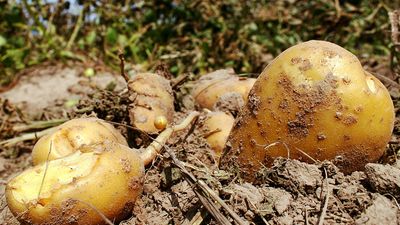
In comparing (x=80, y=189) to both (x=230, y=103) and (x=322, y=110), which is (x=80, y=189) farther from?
(x=230, y=103)

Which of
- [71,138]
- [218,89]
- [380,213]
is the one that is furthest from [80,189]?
[218,89]

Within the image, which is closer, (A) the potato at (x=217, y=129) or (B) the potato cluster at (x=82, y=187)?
(B) the potato cluster at (x=82, y=187)

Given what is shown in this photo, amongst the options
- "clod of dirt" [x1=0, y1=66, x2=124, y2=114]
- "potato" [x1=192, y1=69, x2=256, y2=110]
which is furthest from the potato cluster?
"clod of dirt" [x1=0, y1=66, x2=124, y2=114]

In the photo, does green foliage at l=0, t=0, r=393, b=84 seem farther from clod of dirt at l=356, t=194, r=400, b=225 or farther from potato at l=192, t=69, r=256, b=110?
clod of dirt at l=356, t=194, r=400, b=225

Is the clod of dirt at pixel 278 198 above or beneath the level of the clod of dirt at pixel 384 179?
beneath

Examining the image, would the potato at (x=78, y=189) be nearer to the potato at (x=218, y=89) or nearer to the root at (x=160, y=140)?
the root at (x=160, y=140)

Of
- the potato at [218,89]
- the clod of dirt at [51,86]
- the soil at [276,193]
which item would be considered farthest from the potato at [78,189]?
the clod of dirt at [51,86]

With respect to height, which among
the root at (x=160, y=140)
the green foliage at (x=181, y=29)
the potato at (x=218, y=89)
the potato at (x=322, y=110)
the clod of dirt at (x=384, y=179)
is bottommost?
the green foliage at (x=181, y=29)
